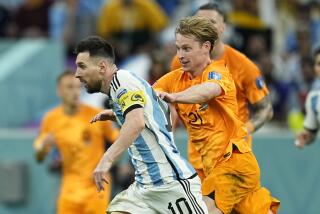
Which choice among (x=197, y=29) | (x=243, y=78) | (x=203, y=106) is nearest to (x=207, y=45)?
(x=197, y=29)

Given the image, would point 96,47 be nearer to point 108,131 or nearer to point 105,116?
point 105,116

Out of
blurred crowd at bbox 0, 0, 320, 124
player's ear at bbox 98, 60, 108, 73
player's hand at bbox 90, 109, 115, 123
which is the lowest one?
player's hand at bbox 90, 109, 115, 123

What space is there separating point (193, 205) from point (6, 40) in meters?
9.98

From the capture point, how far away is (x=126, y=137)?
727cm

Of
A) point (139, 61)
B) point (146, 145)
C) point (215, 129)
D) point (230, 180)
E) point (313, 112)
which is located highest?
point (139, 61)

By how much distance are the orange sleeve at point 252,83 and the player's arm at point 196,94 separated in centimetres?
162

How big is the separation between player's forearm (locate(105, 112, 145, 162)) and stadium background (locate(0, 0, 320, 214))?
681cm

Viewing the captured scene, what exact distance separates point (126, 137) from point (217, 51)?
90.7 inches

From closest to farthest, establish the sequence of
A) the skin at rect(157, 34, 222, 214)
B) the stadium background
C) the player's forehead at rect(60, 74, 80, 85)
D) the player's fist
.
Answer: the skin at rect(157, 34, 222, 214) < the player's fist < the player's forehead at rect(60, 74, 80, 85) < the stadium background

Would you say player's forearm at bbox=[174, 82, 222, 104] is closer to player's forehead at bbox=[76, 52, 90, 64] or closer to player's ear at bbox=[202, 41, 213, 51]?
player's ear at bbox=[202, 41, 213, 51]

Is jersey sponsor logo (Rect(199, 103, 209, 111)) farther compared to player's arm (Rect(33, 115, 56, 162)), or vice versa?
player's arm (Rect(33, 115, 56, 162))

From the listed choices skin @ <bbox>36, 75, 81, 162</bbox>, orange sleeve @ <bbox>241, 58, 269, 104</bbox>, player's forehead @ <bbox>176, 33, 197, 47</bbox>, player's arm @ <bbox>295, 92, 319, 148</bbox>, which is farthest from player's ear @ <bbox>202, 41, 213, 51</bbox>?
skin @ <bbox>36, 75, 81, 162</bbox>

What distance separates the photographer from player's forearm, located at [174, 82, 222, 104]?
761cm

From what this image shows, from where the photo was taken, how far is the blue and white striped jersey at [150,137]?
7.52 metres
